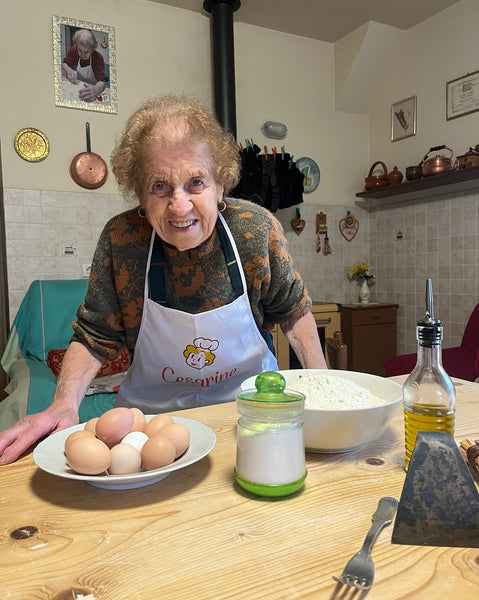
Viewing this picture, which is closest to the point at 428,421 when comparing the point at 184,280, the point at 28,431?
the point at 28,431

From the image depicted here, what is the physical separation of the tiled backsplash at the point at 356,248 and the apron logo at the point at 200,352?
7.81ft

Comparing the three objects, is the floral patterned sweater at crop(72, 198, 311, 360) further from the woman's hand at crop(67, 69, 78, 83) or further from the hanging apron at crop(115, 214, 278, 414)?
the woman's hand at crop(67, 69, 78, 83)

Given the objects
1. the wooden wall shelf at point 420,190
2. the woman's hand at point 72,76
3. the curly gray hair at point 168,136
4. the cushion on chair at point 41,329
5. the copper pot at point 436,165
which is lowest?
the cushion on chair at point 41,329

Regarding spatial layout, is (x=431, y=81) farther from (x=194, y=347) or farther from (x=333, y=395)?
(x=333, y=395)

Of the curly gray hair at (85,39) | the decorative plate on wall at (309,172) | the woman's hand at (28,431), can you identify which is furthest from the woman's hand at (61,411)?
the decorative plate on wall at (309,172)

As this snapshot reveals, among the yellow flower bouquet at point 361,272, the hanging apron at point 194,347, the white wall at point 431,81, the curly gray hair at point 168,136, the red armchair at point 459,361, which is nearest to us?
the curly gray hair at point 168,136

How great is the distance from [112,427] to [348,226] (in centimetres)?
397

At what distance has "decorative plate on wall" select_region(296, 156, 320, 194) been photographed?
415cm

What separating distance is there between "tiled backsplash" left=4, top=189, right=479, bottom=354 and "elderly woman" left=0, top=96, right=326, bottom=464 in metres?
2.22

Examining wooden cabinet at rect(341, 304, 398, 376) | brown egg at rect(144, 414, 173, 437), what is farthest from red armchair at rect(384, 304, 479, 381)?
brown egg at rect(144, 414, 173, 437)

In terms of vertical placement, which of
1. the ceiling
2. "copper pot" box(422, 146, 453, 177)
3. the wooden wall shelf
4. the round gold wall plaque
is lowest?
the wooden wall shelf

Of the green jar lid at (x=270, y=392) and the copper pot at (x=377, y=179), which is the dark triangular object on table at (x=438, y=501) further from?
the copper pot at (x=377, y=179)

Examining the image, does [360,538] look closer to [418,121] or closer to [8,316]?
[8,316]

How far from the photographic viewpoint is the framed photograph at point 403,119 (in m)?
3.96
